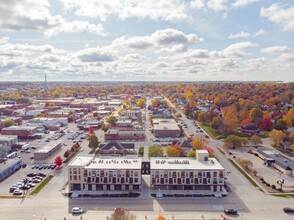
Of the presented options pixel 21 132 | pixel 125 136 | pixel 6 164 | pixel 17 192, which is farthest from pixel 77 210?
Answer: pixel 21 132

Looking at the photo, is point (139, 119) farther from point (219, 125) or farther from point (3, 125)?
point (3, 125)

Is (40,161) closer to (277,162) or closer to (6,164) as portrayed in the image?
(6,164)

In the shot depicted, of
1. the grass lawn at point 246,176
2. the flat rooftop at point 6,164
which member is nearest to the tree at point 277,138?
the grass lawn at point 246,176

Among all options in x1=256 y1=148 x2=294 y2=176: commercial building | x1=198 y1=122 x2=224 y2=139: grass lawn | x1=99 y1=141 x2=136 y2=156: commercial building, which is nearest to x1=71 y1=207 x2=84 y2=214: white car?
x1=99 y1=141 x2=136 y2=156: commercial building

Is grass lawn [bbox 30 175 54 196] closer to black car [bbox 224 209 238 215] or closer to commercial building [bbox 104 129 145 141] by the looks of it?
black car [bbox 224 209 238 215]

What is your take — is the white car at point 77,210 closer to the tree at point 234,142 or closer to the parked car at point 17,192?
the parked car at point 17,192

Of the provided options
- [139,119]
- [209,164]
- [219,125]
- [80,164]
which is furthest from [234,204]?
[139,119]
